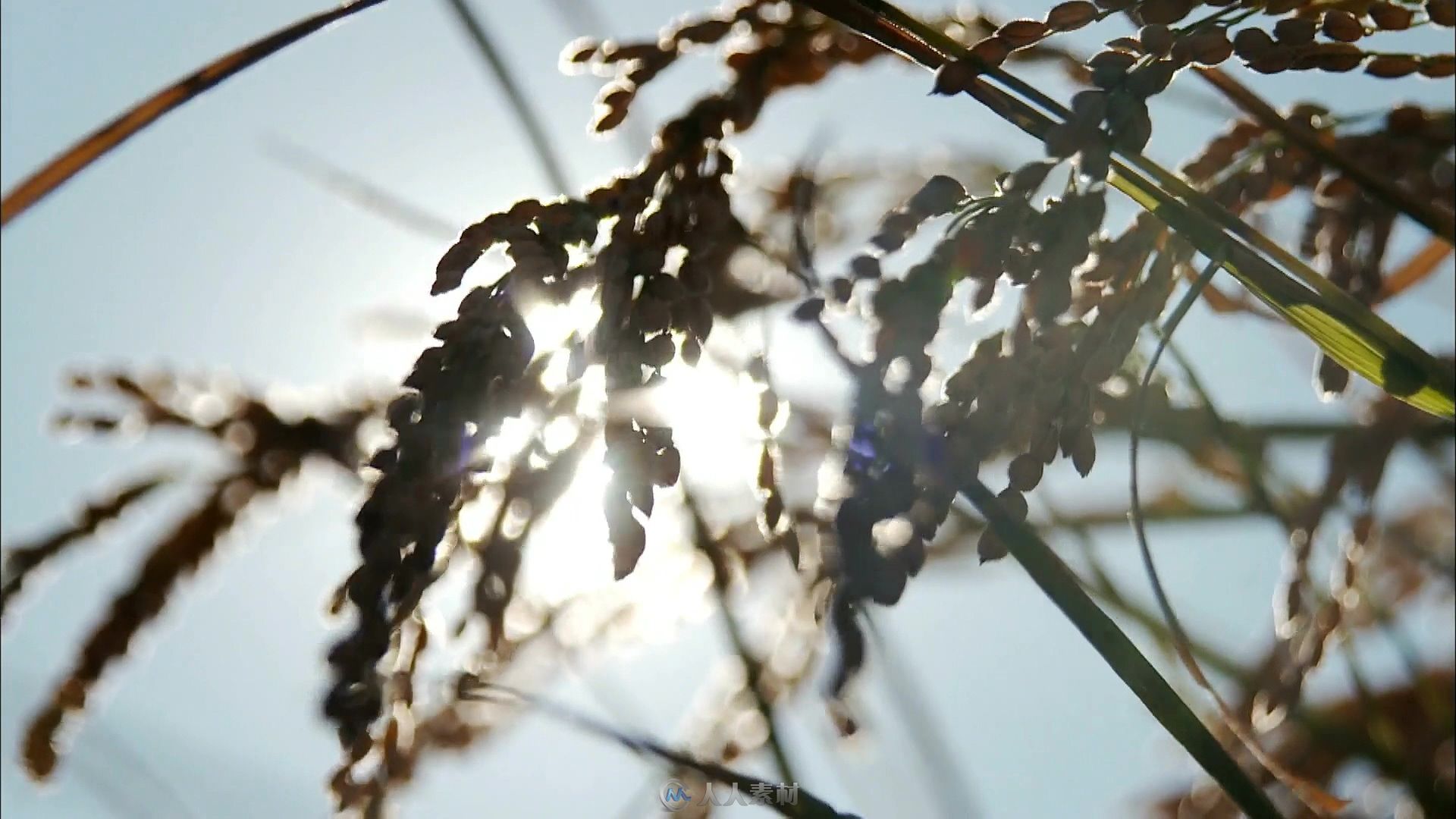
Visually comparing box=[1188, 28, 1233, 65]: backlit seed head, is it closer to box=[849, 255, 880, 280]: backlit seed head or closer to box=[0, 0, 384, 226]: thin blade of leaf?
box=[849, 255, 880, 280]: backlit seed head

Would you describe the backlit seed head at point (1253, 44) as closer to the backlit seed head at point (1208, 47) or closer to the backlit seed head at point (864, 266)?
the backlit seed head at point (1208, 47)

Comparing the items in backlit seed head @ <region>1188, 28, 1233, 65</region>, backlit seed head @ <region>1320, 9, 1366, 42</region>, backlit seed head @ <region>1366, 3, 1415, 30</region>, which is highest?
backlit seed head @ <region>1188, 28, 1233, 65</region>

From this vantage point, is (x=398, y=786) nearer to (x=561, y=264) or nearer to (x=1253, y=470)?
(x=561, y=264)

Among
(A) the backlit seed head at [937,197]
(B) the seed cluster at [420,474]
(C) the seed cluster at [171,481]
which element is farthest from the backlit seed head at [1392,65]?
(C) the seed cluster at [171,481]

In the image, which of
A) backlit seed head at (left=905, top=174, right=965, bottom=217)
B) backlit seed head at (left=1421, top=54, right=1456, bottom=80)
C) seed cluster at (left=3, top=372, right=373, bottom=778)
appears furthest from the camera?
seed cluster at (left=3, top=372, right=373, bottom=778)

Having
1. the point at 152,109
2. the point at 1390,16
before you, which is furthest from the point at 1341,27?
the point at 152,109

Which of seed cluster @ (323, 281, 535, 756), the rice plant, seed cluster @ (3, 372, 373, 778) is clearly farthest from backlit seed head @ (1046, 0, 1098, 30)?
seed cluster @ (3, 372, 373, 778)

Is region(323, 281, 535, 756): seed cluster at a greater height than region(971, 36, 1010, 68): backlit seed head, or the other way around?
region(971, 36, 1010, 68): backlit seed head

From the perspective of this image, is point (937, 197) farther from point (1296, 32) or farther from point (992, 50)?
point (1296, 32)

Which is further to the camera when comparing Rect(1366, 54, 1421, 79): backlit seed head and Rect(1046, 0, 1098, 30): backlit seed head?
Rect(1366, 54, 1421, 79): backlit seed head
